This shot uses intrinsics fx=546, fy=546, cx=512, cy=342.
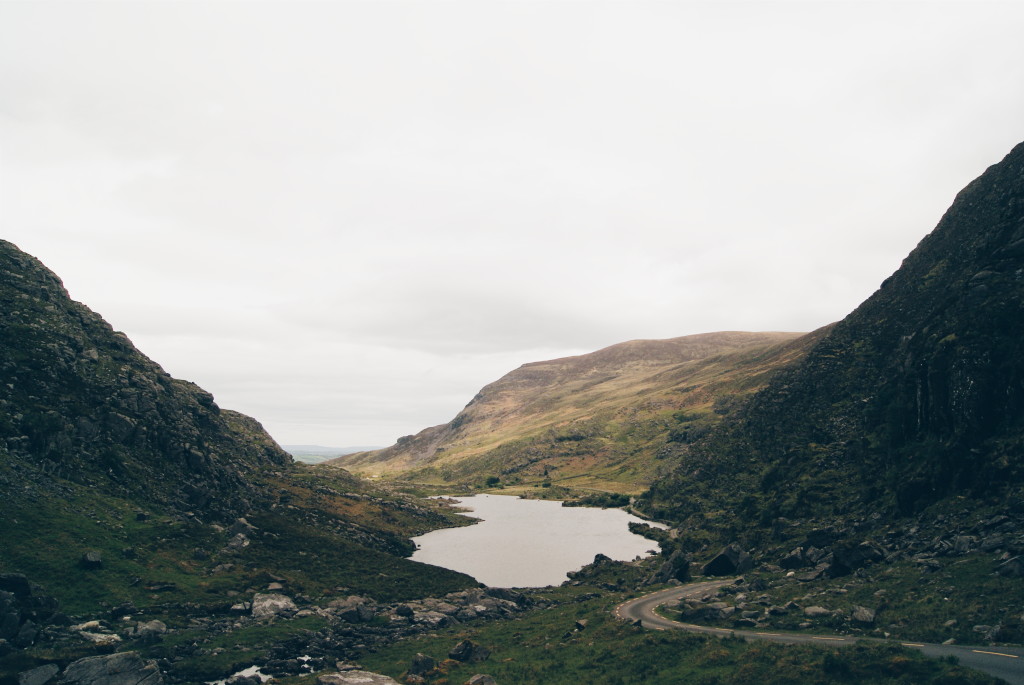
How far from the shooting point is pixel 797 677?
4281 cm

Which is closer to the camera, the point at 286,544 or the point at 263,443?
the point at 286,544

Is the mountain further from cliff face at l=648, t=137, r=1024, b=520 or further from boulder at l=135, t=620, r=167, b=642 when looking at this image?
cliff face at l=648, t=137, r=1024, b=520

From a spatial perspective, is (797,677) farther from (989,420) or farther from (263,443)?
(263,443)

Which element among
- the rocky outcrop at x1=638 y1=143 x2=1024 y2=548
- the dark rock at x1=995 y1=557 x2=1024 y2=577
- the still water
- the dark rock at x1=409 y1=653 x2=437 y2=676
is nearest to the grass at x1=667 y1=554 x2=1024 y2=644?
the dark rock at x1=995 y1=557 x2=1024 y2=577

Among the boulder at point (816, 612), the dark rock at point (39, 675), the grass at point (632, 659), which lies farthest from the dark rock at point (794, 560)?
the dark rock at point (39, 675)

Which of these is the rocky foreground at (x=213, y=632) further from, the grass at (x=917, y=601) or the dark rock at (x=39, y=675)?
the grass at (x=917, y=601)

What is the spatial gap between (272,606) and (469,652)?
101 ft

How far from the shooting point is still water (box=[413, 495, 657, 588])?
358 ft

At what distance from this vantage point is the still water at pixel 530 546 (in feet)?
358

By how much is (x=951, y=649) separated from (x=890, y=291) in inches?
3927

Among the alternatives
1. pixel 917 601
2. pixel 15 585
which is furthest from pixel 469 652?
pixel 15 585

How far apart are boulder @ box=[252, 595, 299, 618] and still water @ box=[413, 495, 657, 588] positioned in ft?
118

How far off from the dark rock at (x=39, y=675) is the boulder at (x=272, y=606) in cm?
2472

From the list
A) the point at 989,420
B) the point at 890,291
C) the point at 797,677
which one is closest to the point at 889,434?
the point at 989,420
